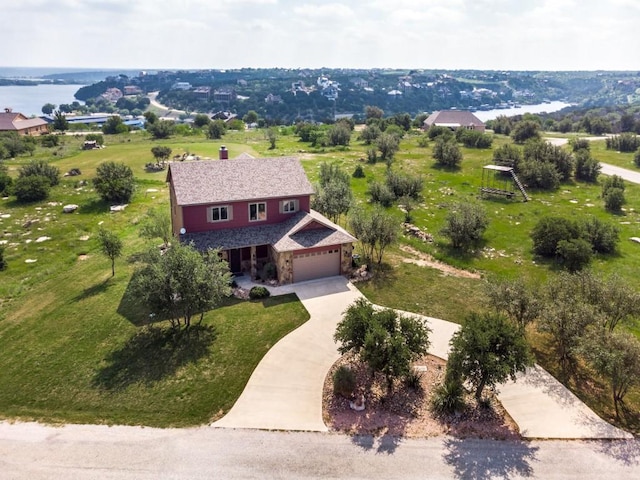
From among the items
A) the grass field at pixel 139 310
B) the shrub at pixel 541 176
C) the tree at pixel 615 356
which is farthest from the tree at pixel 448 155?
the tree at pixel 615 356

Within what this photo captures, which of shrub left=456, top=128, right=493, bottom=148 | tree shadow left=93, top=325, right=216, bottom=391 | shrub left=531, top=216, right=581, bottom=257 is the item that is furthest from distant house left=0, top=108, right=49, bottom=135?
shrub left=531, top=216, right=581, bottom=257

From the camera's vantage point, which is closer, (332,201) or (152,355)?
(152,355)

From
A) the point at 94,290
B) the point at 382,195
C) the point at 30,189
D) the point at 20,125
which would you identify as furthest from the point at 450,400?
the point at 20,125

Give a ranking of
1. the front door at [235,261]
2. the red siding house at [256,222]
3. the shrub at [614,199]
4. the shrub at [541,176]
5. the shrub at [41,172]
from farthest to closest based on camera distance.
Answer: the shrub at [541,176]
the shrub at [41,172]
the shrub at [614,199]
the front door at [235,261]
the red siding house at [256,222]

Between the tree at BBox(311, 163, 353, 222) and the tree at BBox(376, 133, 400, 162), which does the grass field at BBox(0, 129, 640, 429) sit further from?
the tree at BBox(376, 133, 400, 162)

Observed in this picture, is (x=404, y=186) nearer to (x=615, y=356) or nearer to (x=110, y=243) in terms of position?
(x=110, y=243)

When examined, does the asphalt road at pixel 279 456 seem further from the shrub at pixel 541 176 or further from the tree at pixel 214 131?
→ the tree at pixel 214 131

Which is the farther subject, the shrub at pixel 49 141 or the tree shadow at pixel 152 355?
the shrub at pixel 49 141
